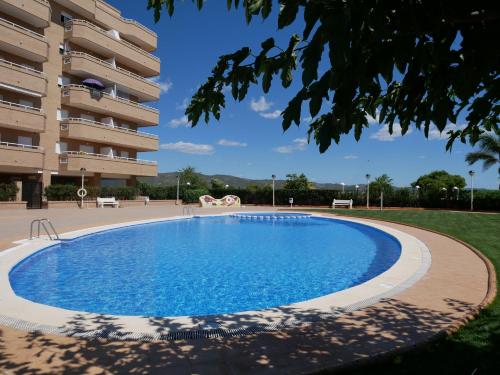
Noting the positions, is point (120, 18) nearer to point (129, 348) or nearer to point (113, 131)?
point (113, 131)

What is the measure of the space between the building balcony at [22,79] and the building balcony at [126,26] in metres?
10.6

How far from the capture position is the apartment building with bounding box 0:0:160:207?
93.9ft

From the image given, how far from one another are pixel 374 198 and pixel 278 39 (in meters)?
38.2

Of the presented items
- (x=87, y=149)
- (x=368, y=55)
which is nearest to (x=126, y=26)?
(x=87, y=149)

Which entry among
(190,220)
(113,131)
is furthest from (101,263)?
(113,131)

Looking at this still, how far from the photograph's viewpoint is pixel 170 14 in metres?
2.47

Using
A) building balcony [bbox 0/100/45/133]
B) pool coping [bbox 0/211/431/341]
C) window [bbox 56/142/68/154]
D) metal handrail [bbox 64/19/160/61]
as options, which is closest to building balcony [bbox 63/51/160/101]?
metal handrail [bbox 64/19/160/61]

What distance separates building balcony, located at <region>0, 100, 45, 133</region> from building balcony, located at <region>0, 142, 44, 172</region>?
1.47 m

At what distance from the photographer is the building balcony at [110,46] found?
33812 mm

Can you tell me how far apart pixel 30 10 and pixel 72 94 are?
7.19m

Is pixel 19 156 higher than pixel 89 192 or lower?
higher

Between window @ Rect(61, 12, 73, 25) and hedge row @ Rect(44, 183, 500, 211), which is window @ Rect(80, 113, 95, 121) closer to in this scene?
hedge row @ Rect(44, 183, 500, 211)

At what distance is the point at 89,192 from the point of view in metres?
32.0

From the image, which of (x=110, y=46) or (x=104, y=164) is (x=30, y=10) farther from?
(x=104, y=164)
